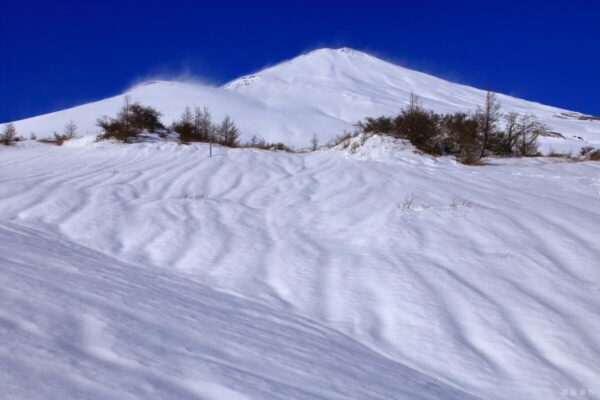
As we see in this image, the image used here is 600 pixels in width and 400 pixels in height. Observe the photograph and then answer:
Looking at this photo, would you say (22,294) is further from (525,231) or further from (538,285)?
(525,231)

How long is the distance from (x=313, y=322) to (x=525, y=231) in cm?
301

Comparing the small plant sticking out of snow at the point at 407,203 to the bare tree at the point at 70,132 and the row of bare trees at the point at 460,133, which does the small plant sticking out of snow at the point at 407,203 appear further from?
the bare tree at the point at 70,132

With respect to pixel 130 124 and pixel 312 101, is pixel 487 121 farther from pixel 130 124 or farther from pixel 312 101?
pixel 312 101

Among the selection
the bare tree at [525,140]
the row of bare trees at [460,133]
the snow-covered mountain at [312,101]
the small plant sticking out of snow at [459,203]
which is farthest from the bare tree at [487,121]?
the snow-covered mountain at [312,101]

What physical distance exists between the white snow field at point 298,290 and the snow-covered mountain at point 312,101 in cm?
2278

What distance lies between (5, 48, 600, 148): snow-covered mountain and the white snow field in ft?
74.7

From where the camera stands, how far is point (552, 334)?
2.80 m

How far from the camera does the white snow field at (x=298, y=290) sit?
5.24 ft

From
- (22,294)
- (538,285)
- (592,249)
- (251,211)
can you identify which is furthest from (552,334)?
(251,211)

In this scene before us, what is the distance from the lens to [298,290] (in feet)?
11.2

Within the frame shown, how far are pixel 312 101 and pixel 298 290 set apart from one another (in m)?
58.6

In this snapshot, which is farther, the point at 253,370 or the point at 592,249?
the point at 592,249

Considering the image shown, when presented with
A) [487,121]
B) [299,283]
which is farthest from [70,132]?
[299,283]

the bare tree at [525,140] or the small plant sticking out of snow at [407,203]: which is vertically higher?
the bare tree at [525,140]
